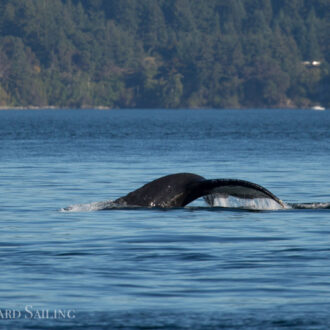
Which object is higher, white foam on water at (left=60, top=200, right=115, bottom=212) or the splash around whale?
the splash around whale

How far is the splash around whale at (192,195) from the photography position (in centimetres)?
2203

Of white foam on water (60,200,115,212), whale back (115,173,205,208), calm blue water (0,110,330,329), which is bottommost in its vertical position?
calm blue water (0,110,330,329)

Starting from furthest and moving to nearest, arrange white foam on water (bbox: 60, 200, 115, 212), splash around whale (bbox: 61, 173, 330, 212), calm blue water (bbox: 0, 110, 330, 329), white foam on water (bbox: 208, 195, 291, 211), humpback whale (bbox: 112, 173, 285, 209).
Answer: white foam on water (bbox: 60, 200, 115, 212)
white foam on water (bbox: 208, 195, 291, 211)
splash around whale (bbox: 61, 173, 330, 212)
humpback whale (bbox: 112, 173, 285, 209)
calm blue water (bbox: 0, 110, 330, 329)

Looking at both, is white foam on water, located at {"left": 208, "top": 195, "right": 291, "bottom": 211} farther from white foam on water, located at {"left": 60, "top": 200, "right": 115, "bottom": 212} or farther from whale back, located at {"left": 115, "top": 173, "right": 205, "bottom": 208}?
white foam on water, located at {"left": 60, "top": 200, "right": 115, "bottom": 212}

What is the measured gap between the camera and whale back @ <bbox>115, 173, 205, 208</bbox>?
22.6 metres

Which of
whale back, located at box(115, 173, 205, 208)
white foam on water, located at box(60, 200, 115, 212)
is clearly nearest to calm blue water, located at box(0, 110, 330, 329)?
whale back, located at box(115, 173, 205, 208)

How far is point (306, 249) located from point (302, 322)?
5.92m

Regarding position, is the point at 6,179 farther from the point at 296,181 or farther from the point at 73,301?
the point at 73,301

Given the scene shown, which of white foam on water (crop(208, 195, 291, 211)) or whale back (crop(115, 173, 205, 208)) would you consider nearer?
whale back (crop(115, 173, 205, 208))

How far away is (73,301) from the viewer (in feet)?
49.0

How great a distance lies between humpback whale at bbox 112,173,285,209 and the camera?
21.9 meters

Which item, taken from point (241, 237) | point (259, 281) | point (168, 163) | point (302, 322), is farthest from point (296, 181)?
point (302, 322)

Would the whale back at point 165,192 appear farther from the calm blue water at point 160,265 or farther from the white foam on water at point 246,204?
the white foam on water at point 246,204

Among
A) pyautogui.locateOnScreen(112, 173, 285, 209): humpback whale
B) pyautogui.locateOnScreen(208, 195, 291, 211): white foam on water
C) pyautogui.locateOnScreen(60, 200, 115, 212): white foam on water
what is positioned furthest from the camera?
pyautogui.locateOnScreen(60, 200, 115, 212): white foam on water
